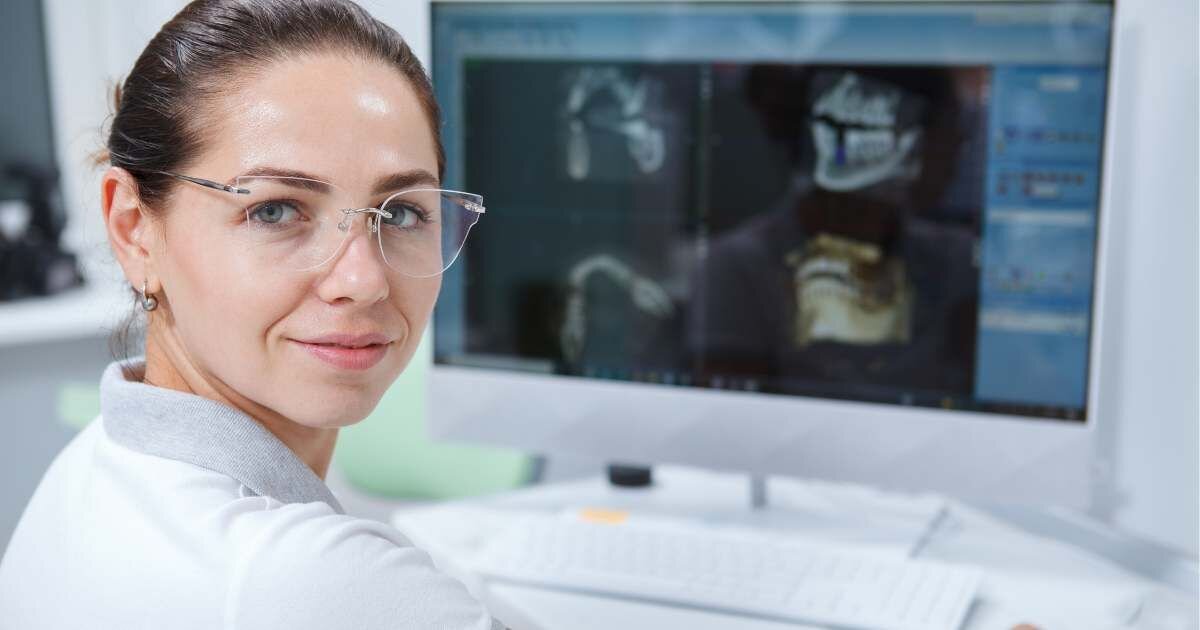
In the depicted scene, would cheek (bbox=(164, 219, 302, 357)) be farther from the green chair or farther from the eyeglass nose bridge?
the green chair

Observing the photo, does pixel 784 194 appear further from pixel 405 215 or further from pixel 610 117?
pixel 405 215

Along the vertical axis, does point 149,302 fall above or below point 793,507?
above

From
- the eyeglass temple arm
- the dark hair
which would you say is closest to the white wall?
the dark hair

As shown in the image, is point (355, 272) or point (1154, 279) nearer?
point (355, 272)

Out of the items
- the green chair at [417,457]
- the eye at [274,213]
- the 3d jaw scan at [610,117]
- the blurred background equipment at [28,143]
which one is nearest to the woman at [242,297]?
the eye at [274,213]

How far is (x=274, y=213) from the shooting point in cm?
86

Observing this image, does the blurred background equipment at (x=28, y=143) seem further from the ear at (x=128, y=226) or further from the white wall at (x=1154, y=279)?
the ear at (x=128, y=226)

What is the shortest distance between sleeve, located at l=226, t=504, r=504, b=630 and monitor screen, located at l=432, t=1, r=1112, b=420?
66cm

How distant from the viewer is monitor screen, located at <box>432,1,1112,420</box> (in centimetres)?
124

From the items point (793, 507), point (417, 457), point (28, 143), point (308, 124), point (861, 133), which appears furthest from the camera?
point (28, 143)

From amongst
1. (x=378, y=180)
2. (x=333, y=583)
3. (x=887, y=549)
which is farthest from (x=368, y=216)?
(x=887, y=549)

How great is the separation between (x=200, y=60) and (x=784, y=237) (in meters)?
0.70

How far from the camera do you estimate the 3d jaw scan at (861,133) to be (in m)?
1.27

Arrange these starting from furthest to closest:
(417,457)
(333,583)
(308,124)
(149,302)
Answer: (417,457), (149,302), (308,124), (333,583)
